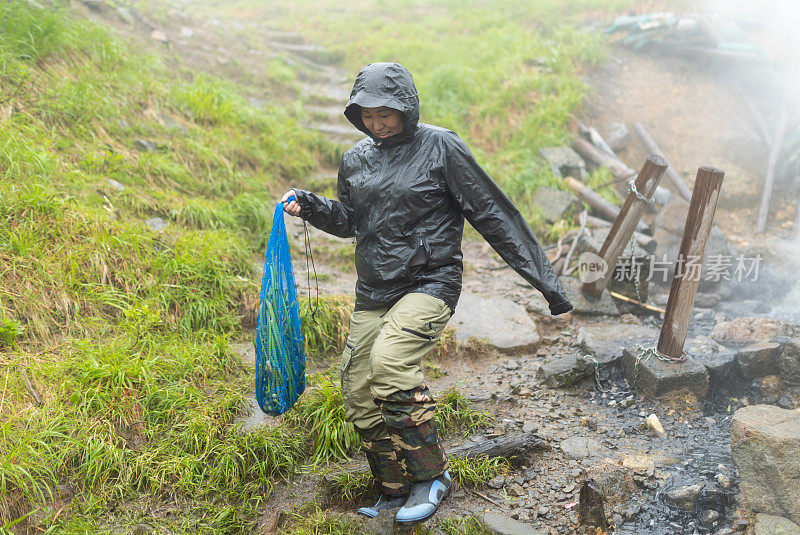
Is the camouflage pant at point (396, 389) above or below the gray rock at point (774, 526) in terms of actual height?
above

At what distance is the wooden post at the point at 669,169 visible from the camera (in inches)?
344

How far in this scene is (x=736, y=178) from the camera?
9.06m

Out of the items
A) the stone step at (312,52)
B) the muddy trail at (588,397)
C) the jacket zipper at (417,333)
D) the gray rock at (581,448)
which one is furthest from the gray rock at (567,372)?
the stone step at (312,52)

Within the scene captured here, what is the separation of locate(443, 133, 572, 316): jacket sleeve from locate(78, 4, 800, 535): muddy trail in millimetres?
1232

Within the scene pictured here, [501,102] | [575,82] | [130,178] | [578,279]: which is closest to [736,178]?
[575,82]

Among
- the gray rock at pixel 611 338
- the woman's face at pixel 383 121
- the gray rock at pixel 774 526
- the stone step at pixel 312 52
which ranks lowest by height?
the gray rock at pixel 611 338

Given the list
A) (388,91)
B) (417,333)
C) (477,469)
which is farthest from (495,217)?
(477,469)

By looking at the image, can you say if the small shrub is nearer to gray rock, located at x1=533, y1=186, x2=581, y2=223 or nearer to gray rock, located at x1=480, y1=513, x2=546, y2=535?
gray rock, located at x1=480, y1=513, x2=546, y2=535

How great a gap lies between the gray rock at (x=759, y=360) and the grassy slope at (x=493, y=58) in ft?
10.6

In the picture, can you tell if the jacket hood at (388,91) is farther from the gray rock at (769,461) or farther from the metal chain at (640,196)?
the metal chain at (640,196)

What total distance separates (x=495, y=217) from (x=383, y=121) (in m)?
0.78

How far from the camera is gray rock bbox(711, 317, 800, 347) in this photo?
17.1 ft

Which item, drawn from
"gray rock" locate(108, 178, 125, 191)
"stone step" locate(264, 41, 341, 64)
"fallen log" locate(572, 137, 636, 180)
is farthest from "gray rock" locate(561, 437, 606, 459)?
"stone step" locate(264, 41, 341, 64)

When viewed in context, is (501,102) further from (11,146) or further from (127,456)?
(127,456)
